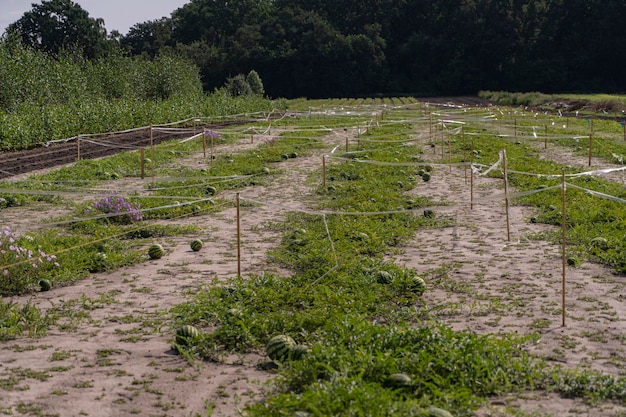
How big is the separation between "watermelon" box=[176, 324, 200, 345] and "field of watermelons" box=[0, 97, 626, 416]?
0.05 feet

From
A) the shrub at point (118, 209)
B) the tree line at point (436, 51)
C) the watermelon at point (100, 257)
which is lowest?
the watermelon at point (100, 257)

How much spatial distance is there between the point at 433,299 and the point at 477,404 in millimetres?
3038

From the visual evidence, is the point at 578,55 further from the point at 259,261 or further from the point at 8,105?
the point at 259,261

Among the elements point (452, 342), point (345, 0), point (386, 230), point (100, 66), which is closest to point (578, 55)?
point (345, 0)

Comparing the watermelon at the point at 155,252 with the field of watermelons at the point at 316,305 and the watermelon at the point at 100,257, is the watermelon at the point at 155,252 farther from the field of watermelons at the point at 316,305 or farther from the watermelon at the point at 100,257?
the watermelon at the point at 100,257

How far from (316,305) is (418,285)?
1.44 meters

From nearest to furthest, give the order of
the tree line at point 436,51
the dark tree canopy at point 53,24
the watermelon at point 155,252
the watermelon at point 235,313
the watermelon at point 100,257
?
the watermelon at point 235,313 < the watermelon at point 100,257 < the watermelon at point 155,252 < the tree line at point 436,51 < the dark tree canopy at point 53,24

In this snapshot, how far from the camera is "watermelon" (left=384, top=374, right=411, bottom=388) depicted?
229 inches

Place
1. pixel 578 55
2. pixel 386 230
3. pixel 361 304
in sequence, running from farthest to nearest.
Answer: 1. pixel 578 55
2. pixel 386 230
3. pixel 361 304

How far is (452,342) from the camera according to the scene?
6449mm

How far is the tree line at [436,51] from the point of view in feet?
271

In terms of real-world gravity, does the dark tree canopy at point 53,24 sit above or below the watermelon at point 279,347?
above

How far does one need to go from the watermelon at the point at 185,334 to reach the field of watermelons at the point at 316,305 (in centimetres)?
2

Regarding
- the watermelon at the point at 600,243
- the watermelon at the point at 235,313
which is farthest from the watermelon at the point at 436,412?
the watermelon at the point at 600,243
